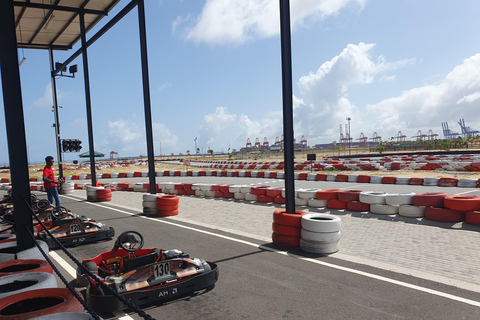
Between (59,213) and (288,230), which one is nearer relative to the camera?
(288,230)

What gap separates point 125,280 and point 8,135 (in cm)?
302

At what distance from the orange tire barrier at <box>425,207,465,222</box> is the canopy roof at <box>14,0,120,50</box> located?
42.0 feet

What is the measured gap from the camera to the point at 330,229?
5785 mm

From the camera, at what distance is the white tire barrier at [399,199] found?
8.49m

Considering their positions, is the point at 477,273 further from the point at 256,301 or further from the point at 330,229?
the point at 256,301

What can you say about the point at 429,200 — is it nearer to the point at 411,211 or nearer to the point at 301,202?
the point at 411,211

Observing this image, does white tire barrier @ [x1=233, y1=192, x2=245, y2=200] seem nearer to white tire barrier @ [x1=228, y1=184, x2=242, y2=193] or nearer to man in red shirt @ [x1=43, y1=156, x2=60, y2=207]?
white tire barrier @ [x1=228, y1=184, x2=242, y2=193]

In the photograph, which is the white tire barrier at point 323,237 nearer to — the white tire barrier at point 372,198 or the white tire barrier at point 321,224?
the white tire barrier at point 321,224

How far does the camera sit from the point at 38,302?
10.7 feet

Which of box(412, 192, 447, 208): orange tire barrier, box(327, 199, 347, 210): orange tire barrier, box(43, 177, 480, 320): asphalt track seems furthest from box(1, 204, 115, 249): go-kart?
box(412, 192, 447, 208): orange tire barrier

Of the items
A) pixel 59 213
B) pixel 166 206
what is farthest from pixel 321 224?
pixel 59 213

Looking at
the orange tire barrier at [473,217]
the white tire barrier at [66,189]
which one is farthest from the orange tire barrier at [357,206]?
the white tire barrier at [66,189]

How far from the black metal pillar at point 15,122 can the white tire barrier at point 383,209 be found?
7823mm

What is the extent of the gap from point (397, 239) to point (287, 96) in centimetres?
355
